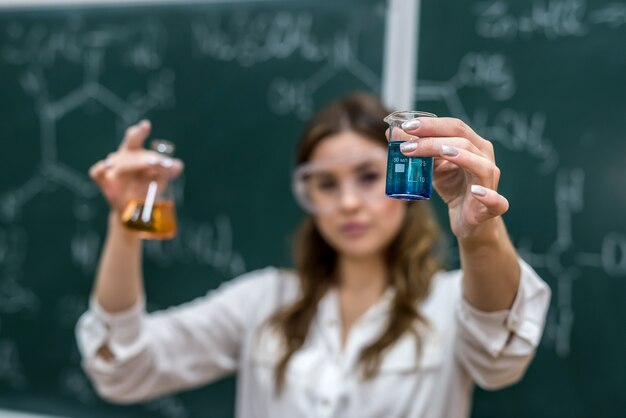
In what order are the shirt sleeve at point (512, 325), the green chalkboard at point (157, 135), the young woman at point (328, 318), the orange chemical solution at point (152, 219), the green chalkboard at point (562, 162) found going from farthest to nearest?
the green chalkboard at point (157, 135) → the green chalkboard at point (562, 162) → the young woman at point (328, 318) → the orange chemical solution at point (152, 219) → the shirt sleeve at point (512, 325)

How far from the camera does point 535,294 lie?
1.06 metres

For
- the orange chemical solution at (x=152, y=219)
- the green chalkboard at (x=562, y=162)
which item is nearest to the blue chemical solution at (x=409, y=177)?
the orange chemical solution at (x=152, y=219)

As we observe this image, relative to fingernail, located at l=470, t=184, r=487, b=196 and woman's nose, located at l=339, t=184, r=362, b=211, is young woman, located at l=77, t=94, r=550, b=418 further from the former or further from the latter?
fingernail, located at l=470, t=184, r=487, b=196

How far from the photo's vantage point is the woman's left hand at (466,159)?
792mm

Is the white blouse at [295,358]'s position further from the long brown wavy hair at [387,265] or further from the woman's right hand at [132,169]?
the woman's right hand at [132,169]

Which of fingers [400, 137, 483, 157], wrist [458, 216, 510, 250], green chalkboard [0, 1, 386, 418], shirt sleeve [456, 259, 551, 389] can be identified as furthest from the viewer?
green chalkboard [0, 1, 386, 418]

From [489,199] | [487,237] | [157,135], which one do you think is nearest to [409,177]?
[489,199]

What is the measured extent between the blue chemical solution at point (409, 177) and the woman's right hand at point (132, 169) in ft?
1.96

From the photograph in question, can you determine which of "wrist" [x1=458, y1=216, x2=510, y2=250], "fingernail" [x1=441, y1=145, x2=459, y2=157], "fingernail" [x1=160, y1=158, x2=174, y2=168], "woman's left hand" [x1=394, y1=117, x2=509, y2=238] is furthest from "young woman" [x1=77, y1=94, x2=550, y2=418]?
"fingernail" [x1=441, y1=145, x2=459, y2=157]

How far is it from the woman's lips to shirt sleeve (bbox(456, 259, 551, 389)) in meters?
0.35

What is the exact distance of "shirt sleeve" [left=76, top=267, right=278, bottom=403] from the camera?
1435mm

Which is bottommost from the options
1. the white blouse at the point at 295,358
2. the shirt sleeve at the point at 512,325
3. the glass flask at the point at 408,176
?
the white blouse at the point at 295,358

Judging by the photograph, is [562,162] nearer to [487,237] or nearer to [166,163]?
[487,237]

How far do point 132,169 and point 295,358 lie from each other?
1.85 ft
